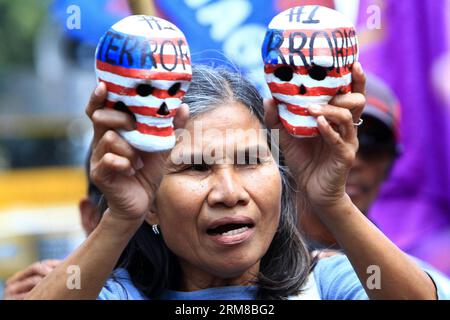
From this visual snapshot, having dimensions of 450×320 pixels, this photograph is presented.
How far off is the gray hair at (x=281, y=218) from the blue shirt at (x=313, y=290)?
0.10 ft

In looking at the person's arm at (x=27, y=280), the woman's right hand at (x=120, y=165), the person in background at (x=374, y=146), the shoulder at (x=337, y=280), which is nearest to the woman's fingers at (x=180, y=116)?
the woman's right hand at (x=120, y=165)

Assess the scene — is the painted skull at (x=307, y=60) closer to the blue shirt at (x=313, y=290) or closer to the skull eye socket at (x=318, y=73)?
the skull eye socket at (x=318, y=73)

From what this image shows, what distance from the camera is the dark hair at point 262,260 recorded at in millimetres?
2000

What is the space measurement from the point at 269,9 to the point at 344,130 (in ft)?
6.89

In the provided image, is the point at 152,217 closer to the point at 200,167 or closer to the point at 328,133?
the point at 200,167

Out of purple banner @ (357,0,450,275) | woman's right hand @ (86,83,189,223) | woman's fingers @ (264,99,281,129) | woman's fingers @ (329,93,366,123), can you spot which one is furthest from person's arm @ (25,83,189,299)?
purple banner @ (357,0,450,275)

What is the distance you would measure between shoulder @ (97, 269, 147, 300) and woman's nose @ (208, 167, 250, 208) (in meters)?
0.27

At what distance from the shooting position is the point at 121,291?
1982mm

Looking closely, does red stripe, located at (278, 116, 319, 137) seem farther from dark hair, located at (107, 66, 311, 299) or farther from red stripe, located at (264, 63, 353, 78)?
dark hair, located at (107, 66, 311, 299)

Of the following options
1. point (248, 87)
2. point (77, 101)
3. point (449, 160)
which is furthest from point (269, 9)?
point (77, 101)

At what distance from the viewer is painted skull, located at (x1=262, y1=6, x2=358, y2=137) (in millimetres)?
1611

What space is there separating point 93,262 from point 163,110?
0.32 metres

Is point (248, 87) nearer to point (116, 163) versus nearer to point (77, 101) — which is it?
point (116, 163)

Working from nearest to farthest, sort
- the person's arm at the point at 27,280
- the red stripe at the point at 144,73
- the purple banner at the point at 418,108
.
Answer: the red stripe at the point at 144,73 → the person's arm at the point at 27,280 → the purple banner at the point at 418,108
